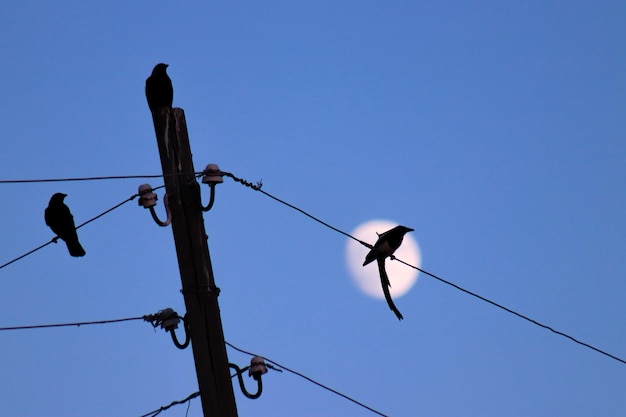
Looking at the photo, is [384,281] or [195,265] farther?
[384,281]

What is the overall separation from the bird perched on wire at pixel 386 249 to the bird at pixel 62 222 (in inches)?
114

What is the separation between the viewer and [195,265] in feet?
25.9

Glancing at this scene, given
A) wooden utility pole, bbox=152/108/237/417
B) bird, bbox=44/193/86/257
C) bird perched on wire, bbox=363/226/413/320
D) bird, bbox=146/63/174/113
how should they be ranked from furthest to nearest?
bird, bbox=44/193/86/257 < bird perched on wire, bbox=363/226/413/320 < bird, bbox=146/63/174/113 < wooden utility pole, bbox=152/108/237/417

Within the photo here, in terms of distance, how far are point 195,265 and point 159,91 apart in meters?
1.83

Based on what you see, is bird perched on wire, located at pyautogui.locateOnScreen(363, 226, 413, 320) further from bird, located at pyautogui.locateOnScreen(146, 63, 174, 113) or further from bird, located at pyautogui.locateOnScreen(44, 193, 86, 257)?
bird, located at pyautogui.locateOnScreen(44, 193, 86, 257)

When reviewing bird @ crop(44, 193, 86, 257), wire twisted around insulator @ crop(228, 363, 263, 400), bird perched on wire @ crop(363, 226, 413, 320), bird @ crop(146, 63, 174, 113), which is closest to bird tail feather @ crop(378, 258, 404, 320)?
bird perched on wire @ crop(363, 226, 413, 320)

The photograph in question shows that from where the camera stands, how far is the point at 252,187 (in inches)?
337

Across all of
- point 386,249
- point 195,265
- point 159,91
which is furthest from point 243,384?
point 159,91

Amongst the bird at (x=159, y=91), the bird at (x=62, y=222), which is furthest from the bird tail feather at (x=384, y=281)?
the bird at (x=62, y=222)

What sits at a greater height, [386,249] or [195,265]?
[386,249]

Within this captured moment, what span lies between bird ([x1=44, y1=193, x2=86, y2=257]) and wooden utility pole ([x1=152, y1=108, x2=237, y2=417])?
1939 millimetres

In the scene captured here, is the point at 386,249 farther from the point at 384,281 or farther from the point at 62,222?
the point at 62,222

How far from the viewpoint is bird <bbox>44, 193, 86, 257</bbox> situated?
31.9 ft

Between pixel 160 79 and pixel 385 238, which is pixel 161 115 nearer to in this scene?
pixel 160 79
